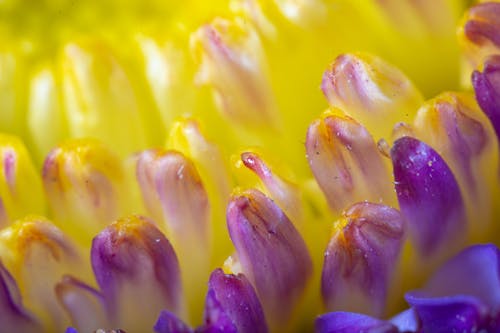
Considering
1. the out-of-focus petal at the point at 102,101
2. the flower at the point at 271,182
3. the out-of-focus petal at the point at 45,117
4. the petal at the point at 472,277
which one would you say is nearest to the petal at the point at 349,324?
the flower at the point at 271,182

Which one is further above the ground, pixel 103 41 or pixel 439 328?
pixel 103 41

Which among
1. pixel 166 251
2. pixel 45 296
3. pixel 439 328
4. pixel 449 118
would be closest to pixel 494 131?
pixel 449 118

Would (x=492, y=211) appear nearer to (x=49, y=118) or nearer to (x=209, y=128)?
(x=209, y=128)

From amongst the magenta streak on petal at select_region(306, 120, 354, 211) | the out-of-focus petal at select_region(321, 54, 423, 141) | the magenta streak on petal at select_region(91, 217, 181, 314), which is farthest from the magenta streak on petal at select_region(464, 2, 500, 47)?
the magenta streak on petal at select_region(91, 217, 181, 314)

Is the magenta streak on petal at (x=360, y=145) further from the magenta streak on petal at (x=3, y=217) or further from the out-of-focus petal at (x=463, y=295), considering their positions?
the magenta streak on petal at (x=3, y=217)

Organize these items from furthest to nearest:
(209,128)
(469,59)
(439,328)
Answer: (209,128) < (469,59) < (439,328)

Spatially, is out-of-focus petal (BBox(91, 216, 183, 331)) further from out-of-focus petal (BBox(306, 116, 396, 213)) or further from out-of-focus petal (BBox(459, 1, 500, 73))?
out-of-focus petal (BBox(459, 1, 500, 73))
